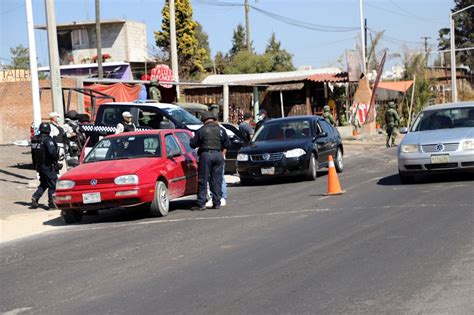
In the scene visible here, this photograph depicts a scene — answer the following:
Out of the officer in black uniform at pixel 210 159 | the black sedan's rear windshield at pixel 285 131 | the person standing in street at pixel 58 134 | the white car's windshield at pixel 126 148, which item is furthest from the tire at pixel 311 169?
the person standing in street at pixel 58 134

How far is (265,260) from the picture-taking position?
8562mm

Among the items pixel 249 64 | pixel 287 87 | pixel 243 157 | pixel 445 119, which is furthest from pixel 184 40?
pixel 445 119

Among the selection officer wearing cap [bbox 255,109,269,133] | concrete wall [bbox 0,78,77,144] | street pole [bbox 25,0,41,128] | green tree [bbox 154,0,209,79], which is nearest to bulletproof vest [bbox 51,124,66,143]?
street pole [bbox 25,0,41,128]

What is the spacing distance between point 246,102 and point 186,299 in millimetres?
35392

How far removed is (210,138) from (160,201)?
154 centimetres

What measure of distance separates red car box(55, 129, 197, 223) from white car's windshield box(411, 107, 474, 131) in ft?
16.2

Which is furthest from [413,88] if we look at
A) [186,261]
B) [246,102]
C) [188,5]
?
[186,261]

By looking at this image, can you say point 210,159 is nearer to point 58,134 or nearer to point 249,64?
point 58,134

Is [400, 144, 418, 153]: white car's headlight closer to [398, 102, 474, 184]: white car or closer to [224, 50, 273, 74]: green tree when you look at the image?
[398, 102, 474, 184]: white car

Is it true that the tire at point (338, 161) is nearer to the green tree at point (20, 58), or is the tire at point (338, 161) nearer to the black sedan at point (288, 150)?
the black sedan at point (288, 150)

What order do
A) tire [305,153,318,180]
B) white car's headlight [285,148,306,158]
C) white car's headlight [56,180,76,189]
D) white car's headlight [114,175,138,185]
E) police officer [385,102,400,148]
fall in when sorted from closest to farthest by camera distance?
white car's headlight [114,175,138,185], white car's headlight [56,180,76,189], white car's headlight [285,148,306,158], tire [305,153,318,180], police officer [385,102,400,148]

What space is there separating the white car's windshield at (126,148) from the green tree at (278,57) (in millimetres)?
56964

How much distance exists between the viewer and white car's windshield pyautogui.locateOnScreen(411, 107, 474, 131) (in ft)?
52.4

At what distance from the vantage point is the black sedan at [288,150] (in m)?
17.9
